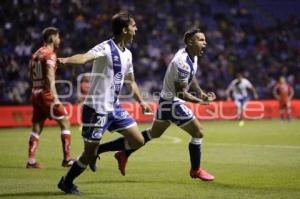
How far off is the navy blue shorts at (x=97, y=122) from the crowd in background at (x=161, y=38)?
61.0 feet

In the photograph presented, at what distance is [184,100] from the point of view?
10945mm

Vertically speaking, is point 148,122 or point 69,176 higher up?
point 69,176

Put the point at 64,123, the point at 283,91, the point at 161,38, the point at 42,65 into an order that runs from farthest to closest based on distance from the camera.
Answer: the point at 161,38 → the point at 283,91 → the point at 64,123 → the point at 42,65

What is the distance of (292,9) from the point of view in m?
40.2

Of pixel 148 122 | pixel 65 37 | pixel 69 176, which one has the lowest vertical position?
pixel 148 122

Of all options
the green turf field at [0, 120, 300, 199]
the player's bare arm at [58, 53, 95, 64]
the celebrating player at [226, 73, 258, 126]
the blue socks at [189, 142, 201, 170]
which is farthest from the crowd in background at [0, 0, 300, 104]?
the player's bare arm at [58, 53, 95, 64]

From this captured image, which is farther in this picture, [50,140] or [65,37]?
[65,37]

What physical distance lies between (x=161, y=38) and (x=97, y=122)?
85.4 ft

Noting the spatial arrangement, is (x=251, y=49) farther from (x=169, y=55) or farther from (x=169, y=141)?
(x=169, y=141)

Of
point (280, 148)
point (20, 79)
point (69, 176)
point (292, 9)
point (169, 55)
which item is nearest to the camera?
point (69, 176)

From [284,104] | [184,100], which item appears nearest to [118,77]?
[184,100]

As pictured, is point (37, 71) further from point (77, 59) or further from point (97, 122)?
point (77, 59)

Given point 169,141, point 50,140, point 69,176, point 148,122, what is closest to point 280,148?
point 169,141

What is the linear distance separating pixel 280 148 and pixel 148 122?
536 inches
